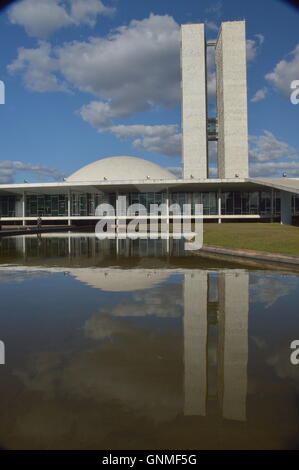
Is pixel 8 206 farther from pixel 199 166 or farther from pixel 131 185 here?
pixel 199 166

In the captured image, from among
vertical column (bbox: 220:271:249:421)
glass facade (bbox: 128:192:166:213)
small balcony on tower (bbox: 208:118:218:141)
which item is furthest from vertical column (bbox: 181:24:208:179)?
vertical column (bbox: 220:271:249:421)

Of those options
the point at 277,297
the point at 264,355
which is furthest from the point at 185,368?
the point at 277,297

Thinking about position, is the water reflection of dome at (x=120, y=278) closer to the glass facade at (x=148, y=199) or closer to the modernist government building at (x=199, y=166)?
the modernist government building at (x=199, y=166)

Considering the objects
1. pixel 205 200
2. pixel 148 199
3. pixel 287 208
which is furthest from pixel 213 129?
pixel 287 208

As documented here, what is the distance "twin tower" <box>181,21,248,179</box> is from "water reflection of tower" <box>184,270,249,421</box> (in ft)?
168

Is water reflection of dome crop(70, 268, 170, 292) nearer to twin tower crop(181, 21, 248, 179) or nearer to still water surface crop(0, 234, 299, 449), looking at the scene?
still water surface crop(0, 234, 299, 449)

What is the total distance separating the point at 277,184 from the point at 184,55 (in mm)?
34108

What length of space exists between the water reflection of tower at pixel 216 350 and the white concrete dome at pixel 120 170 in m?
53.7

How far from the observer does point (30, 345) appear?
16.1 feet

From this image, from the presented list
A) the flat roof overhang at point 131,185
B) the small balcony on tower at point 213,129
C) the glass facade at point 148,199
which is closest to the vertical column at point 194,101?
the small balcony on tower at point 213,129

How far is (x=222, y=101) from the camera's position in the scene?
58.1 m

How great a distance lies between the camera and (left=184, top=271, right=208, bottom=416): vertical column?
3471mm

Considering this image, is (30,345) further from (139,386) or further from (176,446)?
(176,446)

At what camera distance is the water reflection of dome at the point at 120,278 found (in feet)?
29.8
